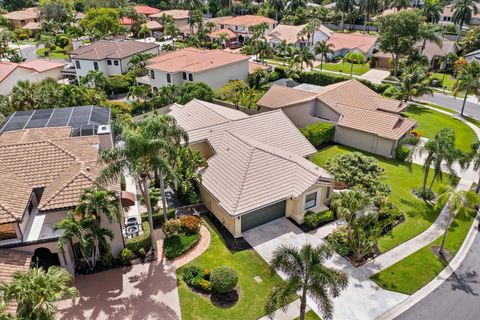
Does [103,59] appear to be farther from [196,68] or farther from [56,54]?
[56,54]

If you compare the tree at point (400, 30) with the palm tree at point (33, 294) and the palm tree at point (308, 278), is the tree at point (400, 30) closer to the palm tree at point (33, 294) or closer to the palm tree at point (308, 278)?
the palm tree at point (308, 278)

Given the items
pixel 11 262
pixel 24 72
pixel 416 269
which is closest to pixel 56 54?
pixel 24 72

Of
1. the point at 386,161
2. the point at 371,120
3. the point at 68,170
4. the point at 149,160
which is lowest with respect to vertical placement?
the point at 386,161

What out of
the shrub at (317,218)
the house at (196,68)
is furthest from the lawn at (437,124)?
the house at (196,68)

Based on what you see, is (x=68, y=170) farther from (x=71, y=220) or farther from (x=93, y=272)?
(x=93, y=272)

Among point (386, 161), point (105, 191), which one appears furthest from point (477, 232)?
point (105, 191)

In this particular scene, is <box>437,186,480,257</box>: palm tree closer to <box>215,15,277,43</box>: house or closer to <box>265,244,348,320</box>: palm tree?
<box>265,244,348,320</box>: palm tree
